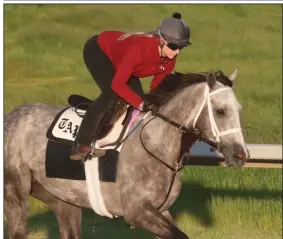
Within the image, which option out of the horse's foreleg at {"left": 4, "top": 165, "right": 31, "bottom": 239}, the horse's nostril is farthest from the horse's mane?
the horse's foreleg at {"left": 4, "top": 165, "right": 31, "bottom": 239}

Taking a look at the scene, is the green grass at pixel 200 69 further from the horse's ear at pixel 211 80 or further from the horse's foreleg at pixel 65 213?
the horse's ear at pixel 211 80

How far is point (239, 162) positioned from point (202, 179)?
14.5ft

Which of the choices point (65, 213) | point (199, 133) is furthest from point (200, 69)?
point (199, 133)

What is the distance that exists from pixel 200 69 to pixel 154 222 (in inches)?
513

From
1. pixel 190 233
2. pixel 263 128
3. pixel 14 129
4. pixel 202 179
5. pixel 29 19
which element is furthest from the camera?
pixel 29 19

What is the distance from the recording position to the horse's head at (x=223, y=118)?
7945 mm

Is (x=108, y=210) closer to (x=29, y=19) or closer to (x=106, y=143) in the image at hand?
(x=106, y=143)

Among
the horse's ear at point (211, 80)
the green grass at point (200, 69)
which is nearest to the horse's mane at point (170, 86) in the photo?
the horse's ear at point (211, 80)

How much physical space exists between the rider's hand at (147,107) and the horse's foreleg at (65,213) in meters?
1.67

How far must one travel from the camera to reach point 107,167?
8.67m

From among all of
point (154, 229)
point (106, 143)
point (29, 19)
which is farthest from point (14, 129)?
point (29, 19)

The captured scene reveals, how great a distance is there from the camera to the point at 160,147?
8.45 m

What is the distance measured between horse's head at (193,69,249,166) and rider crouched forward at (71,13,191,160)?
420mm

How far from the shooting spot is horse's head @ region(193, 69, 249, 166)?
7945mm
